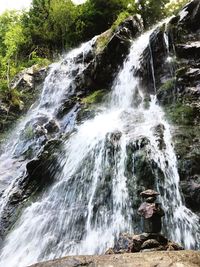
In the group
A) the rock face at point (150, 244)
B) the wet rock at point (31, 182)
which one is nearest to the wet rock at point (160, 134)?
the wet rock at point (31, 182)

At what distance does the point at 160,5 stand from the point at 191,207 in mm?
23494

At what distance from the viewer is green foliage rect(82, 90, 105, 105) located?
20.1m

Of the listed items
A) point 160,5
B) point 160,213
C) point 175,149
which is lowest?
point 175,149

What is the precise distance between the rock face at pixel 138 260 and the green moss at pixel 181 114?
9424 millimetres

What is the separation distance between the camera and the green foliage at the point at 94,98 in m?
20.1

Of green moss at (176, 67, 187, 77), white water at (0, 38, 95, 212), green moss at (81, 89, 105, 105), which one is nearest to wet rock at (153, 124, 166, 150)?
green moss at (176, 67, 187, 77)

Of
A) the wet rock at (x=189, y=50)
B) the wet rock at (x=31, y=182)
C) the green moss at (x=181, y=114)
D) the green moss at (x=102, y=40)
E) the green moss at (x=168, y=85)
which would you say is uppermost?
the green moss at (x=102, y=40)

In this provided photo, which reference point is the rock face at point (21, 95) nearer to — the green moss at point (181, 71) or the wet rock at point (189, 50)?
the wet rock at point (189, 50)

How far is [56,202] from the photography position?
12.6 metres

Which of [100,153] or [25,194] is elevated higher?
[100,153]

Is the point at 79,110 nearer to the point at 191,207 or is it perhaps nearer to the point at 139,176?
the point at 139,176

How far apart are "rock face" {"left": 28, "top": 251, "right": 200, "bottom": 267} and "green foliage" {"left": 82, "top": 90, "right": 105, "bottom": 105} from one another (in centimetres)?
1499

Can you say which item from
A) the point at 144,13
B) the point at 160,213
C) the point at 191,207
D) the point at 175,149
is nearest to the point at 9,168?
the point at 175,149

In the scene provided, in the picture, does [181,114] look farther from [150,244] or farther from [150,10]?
[150,10]
